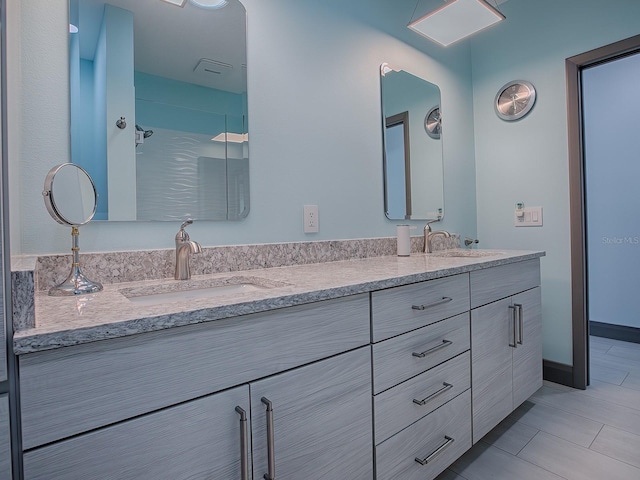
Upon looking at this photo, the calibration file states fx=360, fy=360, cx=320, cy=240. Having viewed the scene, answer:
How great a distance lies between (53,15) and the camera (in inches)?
41.1

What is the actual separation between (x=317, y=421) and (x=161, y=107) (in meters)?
1.09

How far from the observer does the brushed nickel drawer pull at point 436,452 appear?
1.16 metres

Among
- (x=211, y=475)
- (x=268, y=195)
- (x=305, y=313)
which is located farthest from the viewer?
(x=268, y=195)

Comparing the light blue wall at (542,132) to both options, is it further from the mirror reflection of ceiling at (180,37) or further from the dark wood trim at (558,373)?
the mirror reflection of ceiling at (180,37)

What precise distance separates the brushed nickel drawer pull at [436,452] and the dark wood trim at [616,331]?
8.37ft

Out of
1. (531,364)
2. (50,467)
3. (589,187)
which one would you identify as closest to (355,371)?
(50,467)

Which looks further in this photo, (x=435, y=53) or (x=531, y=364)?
(x=435, y=53)

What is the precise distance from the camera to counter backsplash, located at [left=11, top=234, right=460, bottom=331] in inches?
22.5

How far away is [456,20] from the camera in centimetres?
181

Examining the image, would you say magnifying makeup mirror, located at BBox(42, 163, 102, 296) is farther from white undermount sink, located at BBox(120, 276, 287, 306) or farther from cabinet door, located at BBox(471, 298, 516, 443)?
cabinet door, located at BBox(471, 298, 516, 443)

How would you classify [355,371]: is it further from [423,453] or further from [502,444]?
[502,444]

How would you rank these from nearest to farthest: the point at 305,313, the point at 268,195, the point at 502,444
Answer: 1. the point at 305,313
2. the point at 268,195
3. the point at 502,444

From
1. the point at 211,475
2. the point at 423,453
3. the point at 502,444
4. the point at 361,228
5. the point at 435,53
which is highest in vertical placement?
the point at 435,53

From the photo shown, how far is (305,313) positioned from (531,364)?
1.52 m
